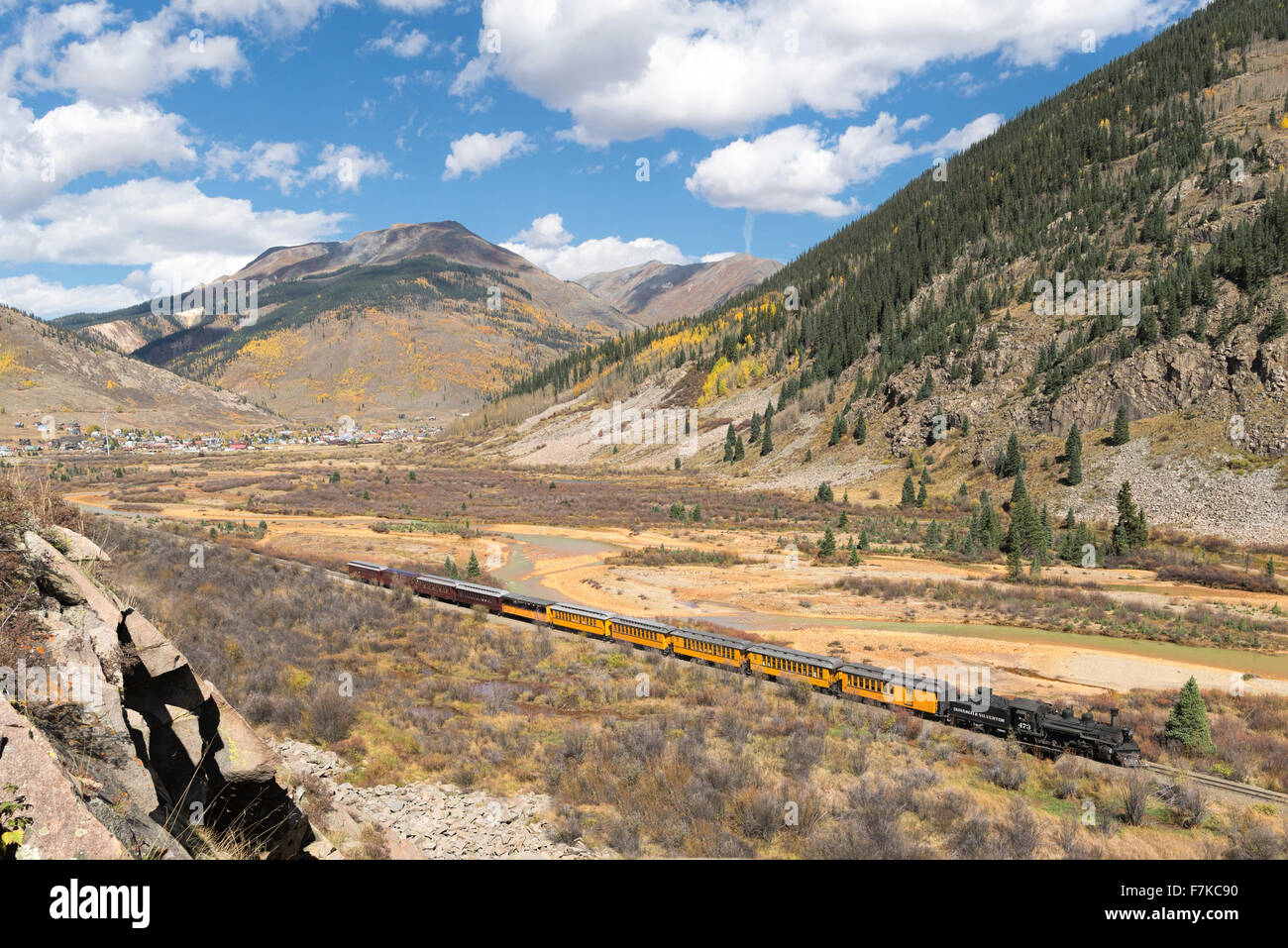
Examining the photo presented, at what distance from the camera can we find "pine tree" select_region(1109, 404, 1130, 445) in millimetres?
75750

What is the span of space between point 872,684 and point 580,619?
15192mm

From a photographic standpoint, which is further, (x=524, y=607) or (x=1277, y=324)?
(x=1277, y=324)

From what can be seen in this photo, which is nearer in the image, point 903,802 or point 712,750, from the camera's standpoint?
point 903,802

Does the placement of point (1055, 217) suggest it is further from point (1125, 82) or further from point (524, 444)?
point (524, 444)

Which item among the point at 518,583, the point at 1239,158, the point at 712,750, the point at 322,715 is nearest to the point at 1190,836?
the point at 712,750

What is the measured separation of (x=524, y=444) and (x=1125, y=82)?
178 metres

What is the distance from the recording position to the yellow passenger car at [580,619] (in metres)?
32.9

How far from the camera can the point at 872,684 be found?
965 inches

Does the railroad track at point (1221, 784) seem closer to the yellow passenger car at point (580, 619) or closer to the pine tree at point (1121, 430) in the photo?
the yellow passenger car at point (580, 619)

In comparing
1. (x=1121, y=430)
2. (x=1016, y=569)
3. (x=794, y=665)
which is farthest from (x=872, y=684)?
(x=1121, y=430)

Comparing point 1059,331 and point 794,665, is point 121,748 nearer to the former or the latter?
point 794,665

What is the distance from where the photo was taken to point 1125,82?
15975cm
